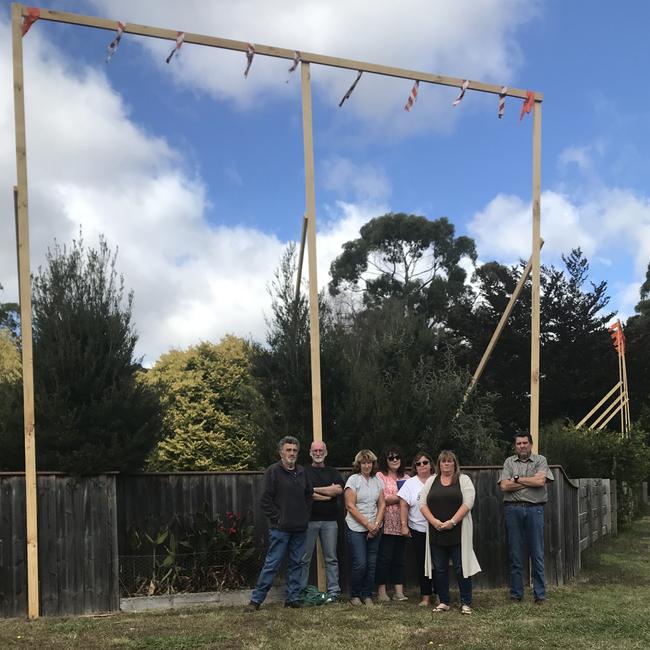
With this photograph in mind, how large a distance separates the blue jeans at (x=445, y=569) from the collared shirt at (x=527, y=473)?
106 centimetres

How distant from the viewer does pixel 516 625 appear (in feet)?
22.6

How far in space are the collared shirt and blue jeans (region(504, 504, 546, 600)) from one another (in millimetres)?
103

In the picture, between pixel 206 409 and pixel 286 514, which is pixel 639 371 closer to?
pixel 206 409

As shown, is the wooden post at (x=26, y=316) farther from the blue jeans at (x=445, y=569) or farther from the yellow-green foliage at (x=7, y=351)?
the yellow-green foliage at (x=7, y=351)

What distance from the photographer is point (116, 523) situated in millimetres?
7945

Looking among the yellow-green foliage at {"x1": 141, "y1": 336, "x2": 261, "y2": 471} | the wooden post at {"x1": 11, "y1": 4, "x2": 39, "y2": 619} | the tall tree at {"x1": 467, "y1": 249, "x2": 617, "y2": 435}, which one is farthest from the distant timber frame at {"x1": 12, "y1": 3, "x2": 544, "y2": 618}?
the tall tree at {"x1": 467, "y1": 249, "x2": 617, "y2": 435}

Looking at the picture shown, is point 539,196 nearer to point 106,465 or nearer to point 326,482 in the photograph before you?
point 326,482

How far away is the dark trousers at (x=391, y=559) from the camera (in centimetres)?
830

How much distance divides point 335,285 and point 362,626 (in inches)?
1361

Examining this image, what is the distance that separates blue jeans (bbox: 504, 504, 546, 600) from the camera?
8078mm

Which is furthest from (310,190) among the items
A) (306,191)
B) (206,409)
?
(206,409)

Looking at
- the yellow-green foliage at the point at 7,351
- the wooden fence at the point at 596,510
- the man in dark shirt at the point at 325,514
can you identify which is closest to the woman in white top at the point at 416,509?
the man in dark shirt at the point at 325,514

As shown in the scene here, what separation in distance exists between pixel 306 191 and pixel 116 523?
4155 millimetres

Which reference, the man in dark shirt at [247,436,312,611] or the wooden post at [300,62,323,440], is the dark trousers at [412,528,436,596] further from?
the wooden post at [300,62,323,440]
